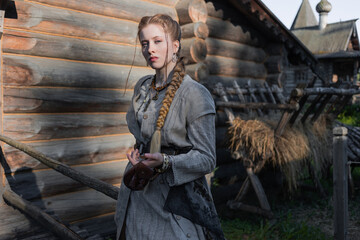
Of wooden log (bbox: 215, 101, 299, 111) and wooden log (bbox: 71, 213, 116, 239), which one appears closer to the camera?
wooden log (bbox: 71, 213, 116, 239)

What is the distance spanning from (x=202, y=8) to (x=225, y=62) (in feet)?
4.17

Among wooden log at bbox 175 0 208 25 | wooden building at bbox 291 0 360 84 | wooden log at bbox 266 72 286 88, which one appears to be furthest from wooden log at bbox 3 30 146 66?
wooden building at bbox 291 0 360 84

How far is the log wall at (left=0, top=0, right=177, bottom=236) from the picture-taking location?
12.8 ft

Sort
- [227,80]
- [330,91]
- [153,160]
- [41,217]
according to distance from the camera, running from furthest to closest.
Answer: [227,80] < [330,91] < [41,217] < [153,160]

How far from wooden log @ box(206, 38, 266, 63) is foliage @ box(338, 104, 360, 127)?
9984mm

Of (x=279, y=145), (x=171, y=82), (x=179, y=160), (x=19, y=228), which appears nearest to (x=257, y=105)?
(x=279, y=145)

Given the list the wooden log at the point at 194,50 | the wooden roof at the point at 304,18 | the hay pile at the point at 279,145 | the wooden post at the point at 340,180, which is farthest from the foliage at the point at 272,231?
the wooden roof at the point at 304,18

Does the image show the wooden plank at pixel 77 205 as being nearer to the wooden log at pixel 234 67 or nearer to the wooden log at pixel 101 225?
the wooden log at pixel 101 225

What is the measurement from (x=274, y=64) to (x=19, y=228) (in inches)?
208

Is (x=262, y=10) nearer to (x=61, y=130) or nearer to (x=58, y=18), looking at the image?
(x=58, y=18)

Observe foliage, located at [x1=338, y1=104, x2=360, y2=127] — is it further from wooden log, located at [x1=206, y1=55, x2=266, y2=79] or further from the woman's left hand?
the woman's left hand

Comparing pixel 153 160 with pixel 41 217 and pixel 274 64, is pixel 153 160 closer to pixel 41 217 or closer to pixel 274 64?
pixel 41 217

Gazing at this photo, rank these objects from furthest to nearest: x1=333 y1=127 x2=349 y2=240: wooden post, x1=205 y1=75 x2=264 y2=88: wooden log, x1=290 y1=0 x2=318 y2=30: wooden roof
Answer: x1=290 y1=0 x2=318 y2=30: wooden roof < x1=205 y1=75 x2=264 y2=88: wooden log < x1=333 y1=127 x2=349 y2=240: wooden post

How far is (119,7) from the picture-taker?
15.4 feet
